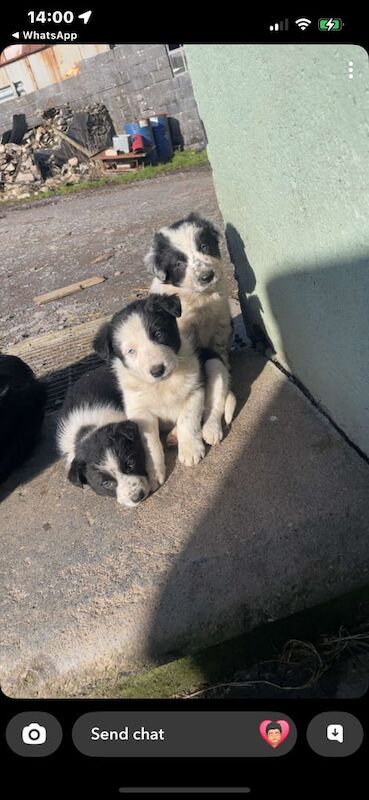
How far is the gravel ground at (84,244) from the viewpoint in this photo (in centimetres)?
654

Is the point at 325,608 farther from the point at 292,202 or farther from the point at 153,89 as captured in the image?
the point at 153,89

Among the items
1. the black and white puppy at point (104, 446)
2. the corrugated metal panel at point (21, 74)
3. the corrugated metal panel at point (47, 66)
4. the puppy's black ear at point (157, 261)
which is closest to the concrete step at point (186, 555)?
the black and white puppy at point (104, 446)

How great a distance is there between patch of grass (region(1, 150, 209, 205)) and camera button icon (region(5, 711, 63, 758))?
14.1 metres

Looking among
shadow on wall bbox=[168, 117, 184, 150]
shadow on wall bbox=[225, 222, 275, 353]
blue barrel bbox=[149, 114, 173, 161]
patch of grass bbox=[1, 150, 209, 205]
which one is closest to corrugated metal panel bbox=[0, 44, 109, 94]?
blue barrel bbox=[149, 114, 173, 161]

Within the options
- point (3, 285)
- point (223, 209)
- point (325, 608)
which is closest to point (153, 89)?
point (3, 285)

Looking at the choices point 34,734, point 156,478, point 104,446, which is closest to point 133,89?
point 104,446

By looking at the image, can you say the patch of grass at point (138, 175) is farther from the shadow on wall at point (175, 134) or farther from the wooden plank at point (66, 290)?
the wooden plank at point (66, 290)

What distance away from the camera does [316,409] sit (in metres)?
3.29

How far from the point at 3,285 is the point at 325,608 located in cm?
708

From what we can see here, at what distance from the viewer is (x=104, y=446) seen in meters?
3.19

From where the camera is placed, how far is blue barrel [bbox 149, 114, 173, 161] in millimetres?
15430
